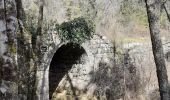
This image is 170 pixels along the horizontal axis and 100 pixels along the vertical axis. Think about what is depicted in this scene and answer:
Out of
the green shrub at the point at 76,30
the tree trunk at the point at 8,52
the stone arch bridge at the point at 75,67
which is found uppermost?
the green shrub at the point at 76,30

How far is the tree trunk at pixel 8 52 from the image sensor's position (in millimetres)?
3414

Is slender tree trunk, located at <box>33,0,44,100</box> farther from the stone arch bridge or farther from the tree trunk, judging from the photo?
the tree trunk

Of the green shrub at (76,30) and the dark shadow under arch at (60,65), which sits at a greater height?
the green shrub at (76,30)

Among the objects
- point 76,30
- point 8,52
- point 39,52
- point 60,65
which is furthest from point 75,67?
point 8,52

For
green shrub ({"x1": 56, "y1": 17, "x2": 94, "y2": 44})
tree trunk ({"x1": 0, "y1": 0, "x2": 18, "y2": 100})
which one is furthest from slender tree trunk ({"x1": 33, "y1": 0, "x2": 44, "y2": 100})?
tree trunk ({"x1": 0, "y1": 0, "x2": 18, "y2": 100})

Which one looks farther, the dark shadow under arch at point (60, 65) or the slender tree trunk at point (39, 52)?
the dark shadow under arch at point (60, 65)

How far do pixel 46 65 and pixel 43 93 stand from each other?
3.22 ft

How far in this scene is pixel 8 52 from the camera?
11.6ft

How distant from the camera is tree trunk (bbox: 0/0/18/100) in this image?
11.2 feet

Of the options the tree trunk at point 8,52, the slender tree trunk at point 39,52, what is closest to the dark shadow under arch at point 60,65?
the slender tree trunk at point 39,52

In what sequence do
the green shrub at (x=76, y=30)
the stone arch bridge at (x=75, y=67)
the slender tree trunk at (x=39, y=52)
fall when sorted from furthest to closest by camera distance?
the stone arch bridge at (x=75, y=67) < the green shrub at (x=76, y=30) < the slender tree trunk at (x=39, y=52)

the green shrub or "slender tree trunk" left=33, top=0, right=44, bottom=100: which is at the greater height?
the green shrub

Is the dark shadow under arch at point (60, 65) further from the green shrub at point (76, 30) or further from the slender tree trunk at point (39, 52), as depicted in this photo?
the slender tree trunk at point (39, 52)

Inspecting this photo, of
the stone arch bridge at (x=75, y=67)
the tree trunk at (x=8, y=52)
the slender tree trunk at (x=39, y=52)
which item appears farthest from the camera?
the stone arch bridge at (x=75, y=67)
